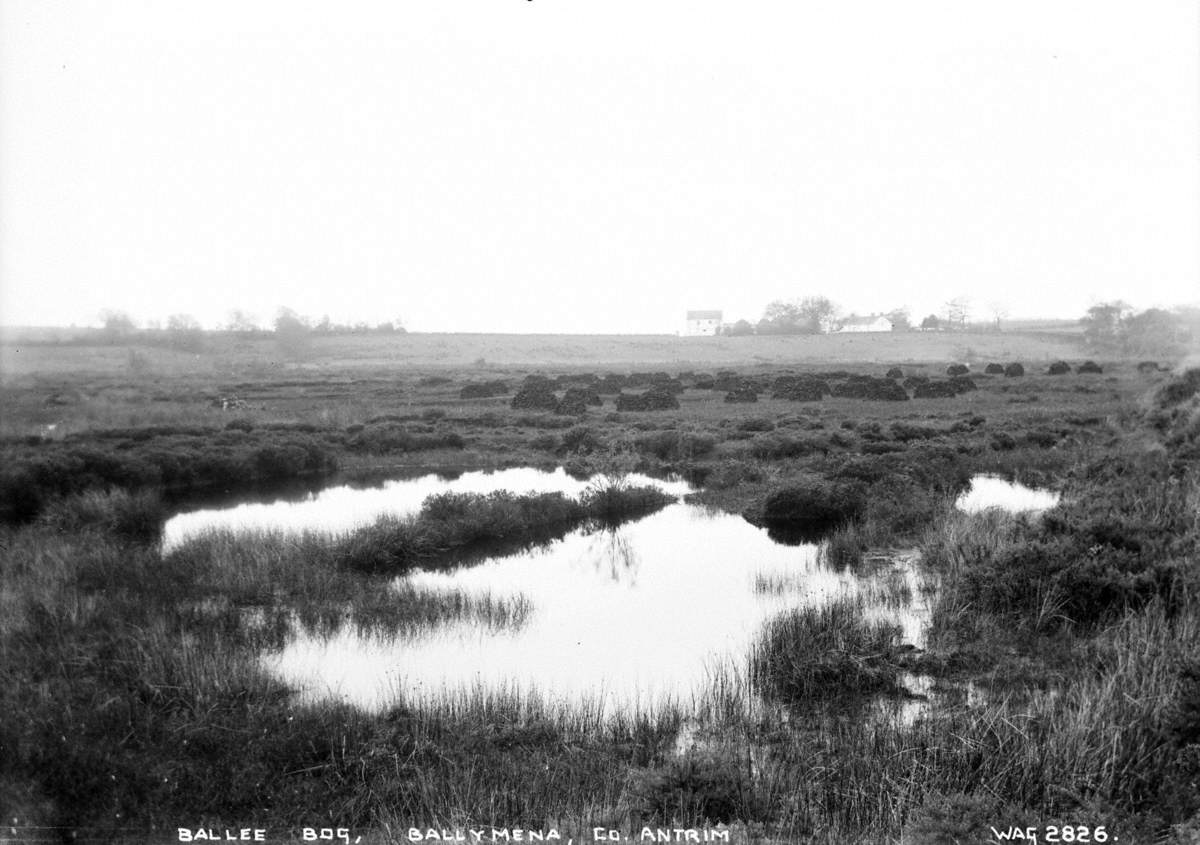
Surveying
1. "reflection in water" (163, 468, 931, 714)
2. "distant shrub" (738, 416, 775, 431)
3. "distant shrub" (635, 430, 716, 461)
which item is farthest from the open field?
"distant shrub" (738, 416, 775, 431)

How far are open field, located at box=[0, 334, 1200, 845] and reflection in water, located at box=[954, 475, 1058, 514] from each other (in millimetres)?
543

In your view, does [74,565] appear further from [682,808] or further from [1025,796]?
[1025,796]

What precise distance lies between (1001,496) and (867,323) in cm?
A: 3511

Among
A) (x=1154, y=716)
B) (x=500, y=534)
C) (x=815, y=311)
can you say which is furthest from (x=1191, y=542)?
(x=815, y=311)

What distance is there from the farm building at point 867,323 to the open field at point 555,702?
3015 centimetres

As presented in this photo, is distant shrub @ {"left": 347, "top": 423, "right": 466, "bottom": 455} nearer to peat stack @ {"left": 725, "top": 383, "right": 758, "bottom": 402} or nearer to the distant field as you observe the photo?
the distant field

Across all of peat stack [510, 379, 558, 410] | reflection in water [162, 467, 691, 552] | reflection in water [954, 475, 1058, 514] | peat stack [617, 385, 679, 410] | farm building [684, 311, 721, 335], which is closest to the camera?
reflection in water [162, 467, 691, 552]

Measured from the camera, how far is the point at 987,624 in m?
9.29

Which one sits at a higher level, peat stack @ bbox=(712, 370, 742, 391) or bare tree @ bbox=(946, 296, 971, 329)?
bare tree @ bbox=(946, 296, 971, 329)

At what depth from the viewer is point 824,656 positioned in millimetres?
8422

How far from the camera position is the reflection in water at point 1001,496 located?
16.6m

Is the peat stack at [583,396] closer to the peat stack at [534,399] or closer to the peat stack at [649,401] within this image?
the peat stack at [534,399]

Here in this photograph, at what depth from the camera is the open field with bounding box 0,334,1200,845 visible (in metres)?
5.38

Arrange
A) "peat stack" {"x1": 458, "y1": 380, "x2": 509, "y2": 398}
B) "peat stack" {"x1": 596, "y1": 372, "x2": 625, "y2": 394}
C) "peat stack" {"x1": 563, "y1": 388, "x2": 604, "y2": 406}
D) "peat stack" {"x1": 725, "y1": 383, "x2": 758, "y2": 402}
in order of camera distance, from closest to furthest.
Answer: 1. "peat stack" {"x1": 563, "y1": 388, "x2": 604, "y2": 406}
2. "peat stack" {"x1": 725, "y1": 383, "x2": 758, "y2": 402}
3. "peat stack" {"x1": 458, "y1": 380, "x2": 509, "y2": 398}
4. "peat stack" {"x1": 596, "y1": 372, "x2": 625, "y2": 394}
